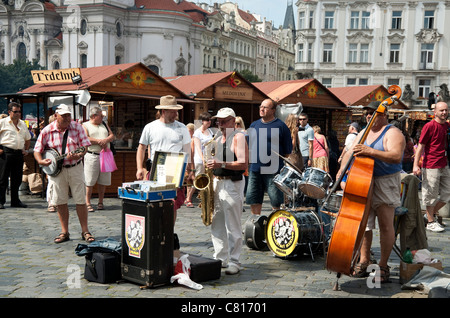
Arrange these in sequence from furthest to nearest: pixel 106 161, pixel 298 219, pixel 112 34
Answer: pixel 112 34 → pixel 106 161 → pixel 298 219

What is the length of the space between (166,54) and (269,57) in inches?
1636

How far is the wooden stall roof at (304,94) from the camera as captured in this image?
55.6ft

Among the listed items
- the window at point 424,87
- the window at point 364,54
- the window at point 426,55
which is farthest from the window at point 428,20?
the window at point 364,54

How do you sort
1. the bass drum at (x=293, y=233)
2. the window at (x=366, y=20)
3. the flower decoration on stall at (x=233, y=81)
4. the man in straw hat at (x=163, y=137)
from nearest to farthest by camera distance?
the man in straw hat at (x=163, y=137) → the bass drum at (x=293, y=233) → the flower decoration on stall at (x=233, y=81) → the window at (x=366, y=20)

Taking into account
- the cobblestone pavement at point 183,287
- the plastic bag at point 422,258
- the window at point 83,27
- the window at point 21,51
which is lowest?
the cobblestone pavement at point 183,287

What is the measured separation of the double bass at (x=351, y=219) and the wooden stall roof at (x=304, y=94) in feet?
36.9

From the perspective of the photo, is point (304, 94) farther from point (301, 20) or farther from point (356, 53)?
point (301, 20)

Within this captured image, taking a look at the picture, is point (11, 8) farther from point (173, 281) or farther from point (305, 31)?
point (173, 281)

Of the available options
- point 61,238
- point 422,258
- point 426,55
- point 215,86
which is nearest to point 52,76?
point 215,86

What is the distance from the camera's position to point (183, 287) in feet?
17.9

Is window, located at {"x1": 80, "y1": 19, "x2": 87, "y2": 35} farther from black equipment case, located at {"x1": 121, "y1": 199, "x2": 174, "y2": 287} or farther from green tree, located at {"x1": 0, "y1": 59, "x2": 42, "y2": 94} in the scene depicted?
black equipment case, located at {"x1": 121, "y1": 199, "x2": 174, "y2": 287}

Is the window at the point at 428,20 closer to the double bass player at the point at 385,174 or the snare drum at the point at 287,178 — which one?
the snare drum at the point at 287,178

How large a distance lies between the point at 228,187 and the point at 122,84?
765 centimetres

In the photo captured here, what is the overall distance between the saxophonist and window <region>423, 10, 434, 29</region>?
180ft
